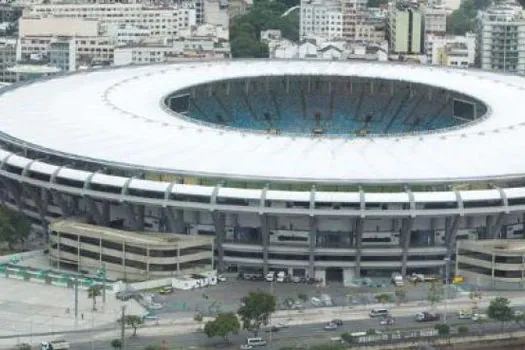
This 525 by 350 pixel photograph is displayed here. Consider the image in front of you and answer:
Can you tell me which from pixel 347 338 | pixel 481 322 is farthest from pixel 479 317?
pixel 347 338

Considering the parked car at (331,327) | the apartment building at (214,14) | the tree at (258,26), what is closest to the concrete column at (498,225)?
the parked car at (331,327)

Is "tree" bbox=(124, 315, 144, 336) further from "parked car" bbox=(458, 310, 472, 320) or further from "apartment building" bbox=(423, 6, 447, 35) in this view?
"apartment building" bbox=(423, 6, 447, 35)

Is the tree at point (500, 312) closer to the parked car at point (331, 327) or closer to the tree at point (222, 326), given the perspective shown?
the parked car at point (331, 327)

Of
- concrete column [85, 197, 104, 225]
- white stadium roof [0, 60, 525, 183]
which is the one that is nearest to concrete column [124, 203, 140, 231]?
concrete column [85, 197, 104, 225]

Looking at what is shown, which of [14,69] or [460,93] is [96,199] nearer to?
[460,93]

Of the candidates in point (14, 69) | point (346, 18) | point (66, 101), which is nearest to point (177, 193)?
point (66, 101)

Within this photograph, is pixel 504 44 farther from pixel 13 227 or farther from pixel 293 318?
pixel 293 318
